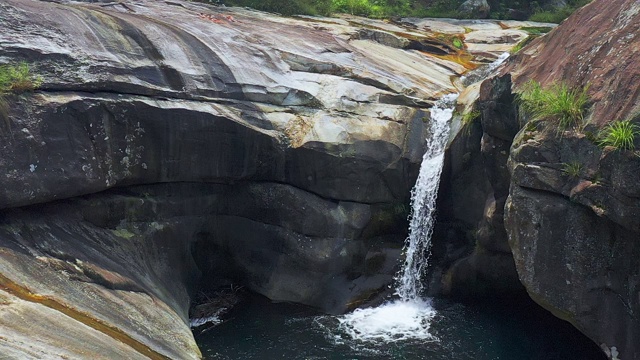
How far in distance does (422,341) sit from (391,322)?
3.12 feet

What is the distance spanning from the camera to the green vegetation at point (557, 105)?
381 inches

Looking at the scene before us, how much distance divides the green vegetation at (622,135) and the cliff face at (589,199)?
0.08 meters

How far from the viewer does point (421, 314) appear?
12.8 meters

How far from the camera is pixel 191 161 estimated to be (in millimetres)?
12742

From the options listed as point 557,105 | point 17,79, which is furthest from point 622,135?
point 17,79

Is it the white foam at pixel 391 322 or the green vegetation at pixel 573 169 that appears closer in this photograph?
the green vegetation at pixel 573 169

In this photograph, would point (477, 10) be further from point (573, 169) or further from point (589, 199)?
point (589, 199)

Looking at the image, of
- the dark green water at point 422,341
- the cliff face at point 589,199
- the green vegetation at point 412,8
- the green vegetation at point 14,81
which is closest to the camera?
the cliff face at point 589,199

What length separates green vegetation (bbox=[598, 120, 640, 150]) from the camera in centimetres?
857

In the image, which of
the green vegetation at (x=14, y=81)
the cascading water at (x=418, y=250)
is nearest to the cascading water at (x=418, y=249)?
the cascading water at (x=418, y=250)

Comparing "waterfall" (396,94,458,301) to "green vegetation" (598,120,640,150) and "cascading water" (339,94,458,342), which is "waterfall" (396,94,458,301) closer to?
"cascading water" (339,94,458,342)

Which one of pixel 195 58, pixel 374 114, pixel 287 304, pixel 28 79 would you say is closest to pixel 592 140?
pixel 374 114

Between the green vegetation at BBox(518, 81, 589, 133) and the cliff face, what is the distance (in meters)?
0.13

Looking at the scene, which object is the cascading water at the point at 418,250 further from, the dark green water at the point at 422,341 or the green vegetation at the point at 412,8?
the green vegetation at the point at 412,8
